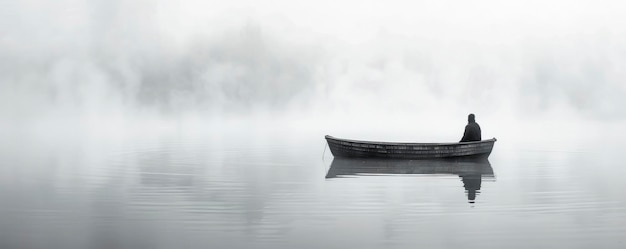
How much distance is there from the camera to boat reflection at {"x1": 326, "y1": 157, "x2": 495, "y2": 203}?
24.8 m

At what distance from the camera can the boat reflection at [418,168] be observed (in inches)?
975

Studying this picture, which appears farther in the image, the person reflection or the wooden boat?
the wooden boat

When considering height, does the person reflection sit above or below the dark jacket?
below

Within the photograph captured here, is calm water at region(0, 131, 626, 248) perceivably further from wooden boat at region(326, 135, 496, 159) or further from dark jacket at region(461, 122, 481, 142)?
dark jacket at region(461, 122, 481, 142)

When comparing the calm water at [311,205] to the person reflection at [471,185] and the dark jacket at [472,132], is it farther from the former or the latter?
the dark jacket at [472,132]

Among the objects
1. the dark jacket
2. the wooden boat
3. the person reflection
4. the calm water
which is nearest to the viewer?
the calm water

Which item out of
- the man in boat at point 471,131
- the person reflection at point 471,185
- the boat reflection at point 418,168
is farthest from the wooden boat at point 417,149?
the person reflection at point 471,185

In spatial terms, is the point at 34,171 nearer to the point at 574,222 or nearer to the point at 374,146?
the point at 374,146

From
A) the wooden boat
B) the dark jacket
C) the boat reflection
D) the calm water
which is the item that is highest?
the dark jacket

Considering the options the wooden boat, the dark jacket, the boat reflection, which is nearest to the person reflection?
the boat reflection

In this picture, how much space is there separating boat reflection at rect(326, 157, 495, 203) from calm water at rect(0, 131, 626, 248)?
90 millimetres

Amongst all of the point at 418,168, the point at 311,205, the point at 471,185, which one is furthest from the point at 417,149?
the point at 311,205

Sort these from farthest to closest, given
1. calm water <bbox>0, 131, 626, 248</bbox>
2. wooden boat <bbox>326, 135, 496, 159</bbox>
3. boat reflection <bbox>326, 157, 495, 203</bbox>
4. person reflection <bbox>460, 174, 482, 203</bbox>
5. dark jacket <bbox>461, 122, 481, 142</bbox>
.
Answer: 1. dark jacket <bbox>461, 122, 481, 142</bbox>
2. wooden boat <bbox>326, 135, 496, 159</bbox>
3. boat reflection <bbox>326, 157, 495, 203</bbox>
4. person reflection <bbox>460, 174, 482, 203</bbox>
5. calm water <bbox>0, 131, 626, 248</bbox>

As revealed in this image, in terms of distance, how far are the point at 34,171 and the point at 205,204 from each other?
13.4 m
